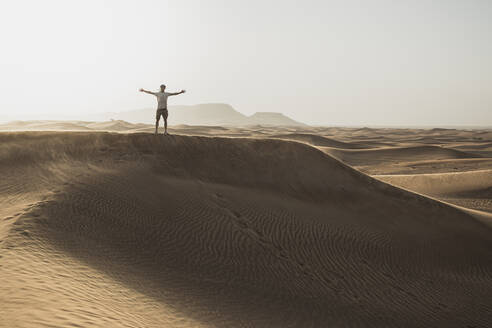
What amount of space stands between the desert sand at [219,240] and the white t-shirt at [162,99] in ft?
4.23

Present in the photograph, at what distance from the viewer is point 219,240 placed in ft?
28.8

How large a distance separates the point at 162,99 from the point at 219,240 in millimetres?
6462

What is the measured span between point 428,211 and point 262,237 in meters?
8.23

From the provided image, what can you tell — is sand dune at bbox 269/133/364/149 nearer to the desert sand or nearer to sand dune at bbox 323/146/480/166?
sand dune at bbox 323/146/480/166

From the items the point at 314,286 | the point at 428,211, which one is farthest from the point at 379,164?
the point at 314,286

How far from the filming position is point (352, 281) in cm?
841

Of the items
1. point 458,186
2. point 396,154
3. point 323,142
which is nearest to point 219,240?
point 458,186

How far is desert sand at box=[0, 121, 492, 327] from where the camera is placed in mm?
5551

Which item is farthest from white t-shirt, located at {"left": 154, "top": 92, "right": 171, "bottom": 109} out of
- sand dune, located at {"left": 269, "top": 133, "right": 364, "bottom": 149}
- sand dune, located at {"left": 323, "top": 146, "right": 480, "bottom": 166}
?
sand dune, located at {"left": 269, "top": 133, "right": 364, "bottom": 149}

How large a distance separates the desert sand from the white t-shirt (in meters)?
1.29

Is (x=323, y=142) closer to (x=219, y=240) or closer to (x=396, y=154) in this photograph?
(x=396, y=154)

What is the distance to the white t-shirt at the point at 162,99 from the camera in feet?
41.3

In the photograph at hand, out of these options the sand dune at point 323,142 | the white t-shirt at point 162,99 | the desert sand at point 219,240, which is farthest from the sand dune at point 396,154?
the white t-shirt at point 162,99

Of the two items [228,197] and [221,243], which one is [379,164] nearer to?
[228,197]
